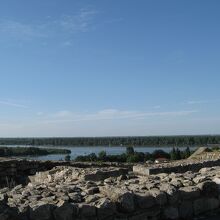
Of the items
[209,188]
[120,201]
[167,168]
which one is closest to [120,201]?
A: [120,201]

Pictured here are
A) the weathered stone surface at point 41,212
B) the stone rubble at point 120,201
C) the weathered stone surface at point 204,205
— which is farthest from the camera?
the weathered stone surface at point 204,205

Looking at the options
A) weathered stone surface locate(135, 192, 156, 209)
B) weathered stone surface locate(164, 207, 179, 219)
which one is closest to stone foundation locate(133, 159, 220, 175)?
Answer: weathered stone surface locate(164, 207, 179, 219)

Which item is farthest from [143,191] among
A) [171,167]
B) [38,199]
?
[171,167]

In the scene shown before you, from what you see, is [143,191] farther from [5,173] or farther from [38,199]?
[5,173]

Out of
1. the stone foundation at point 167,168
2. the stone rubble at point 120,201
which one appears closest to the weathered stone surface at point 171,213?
the stone rubble at point 120,201

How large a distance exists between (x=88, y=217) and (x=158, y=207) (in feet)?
3.74

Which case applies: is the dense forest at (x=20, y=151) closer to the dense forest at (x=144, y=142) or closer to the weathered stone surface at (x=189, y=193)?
the weathered stone surface at (x=189, y=193)

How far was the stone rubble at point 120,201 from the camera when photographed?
5379mm

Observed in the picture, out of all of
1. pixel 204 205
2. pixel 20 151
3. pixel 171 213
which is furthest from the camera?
pixel 20 151

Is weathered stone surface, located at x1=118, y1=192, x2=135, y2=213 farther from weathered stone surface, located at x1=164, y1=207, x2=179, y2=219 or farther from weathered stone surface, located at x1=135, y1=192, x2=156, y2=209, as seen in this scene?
weathered stone surface, located at x1=164, y1=207, x2=179, y2=219

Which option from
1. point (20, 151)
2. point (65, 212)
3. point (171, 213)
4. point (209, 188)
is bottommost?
point (171, 213)

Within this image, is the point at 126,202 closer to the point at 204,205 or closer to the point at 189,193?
the point at 189,193

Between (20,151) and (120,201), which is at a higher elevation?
(20,151)

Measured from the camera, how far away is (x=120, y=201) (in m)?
5.95
